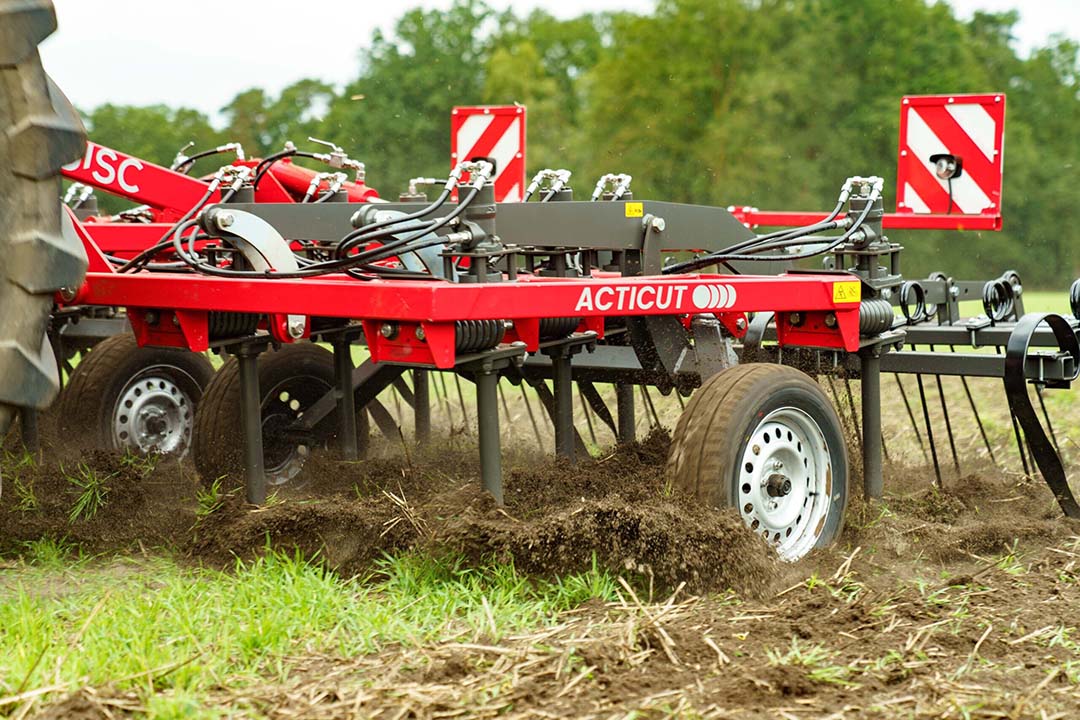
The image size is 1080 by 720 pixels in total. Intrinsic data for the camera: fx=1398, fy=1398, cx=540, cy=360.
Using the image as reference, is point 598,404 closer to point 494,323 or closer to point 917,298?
point 917,298

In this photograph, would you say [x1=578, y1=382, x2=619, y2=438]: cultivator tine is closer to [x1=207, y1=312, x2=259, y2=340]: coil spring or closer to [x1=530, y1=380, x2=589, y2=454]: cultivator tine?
[x1=530, y1=380, x2=589, y2=454]: cultivator tine

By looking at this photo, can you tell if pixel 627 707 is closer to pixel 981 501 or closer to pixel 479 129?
pixel 981 501

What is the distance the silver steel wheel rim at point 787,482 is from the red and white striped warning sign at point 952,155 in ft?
11.0

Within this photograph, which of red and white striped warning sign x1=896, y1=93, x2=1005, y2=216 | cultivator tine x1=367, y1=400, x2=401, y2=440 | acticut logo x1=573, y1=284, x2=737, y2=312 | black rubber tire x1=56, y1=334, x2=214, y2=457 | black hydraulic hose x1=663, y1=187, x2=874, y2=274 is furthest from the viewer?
red and white striped warning sign x1=896, y1=93, x2=1005, y2=216

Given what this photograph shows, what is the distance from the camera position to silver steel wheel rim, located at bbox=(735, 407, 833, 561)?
3.88 meters

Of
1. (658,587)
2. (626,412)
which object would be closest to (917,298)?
(626,412)

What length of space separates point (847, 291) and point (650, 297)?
2.63ft

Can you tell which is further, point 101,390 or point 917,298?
point 101,390

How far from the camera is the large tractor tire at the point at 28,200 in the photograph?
9.83 ft

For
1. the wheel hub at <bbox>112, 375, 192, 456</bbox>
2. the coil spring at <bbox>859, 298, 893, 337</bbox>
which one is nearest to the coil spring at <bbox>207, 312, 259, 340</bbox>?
the wheel hub at <bbox>112, 375, 192, 456</bbox>

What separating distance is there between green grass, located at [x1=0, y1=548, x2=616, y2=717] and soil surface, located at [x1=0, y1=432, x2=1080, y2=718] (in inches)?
2.8

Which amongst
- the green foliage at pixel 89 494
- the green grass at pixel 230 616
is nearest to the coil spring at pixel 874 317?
the green grass at pixel 230 616

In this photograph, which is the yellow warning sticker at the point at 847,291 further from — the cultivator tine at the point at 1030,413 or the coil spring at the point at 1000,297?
the coil spring at the point at 1000,297

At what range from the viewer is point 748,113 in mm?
27469
